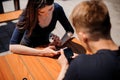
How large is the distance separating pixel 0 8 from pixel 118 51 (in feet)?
13.6

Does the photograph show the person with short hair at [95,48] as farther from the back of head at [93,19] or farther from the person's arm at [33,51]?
the person's arm at [33,51]

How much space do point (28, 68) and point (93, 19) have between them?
3.24 ft

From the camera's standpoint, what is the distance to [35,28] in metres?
2.55

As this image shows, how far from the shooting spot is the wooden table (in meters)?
2.04

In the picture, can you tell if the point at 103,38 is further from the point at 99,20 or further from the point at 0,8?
the point at 0,8

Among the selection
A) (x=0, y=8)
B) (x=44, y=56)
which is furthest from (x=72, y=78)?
(x=0, y=8)

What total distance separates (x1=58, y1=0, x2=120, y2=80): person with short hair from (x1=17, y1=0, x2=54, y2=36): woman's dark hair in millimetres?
895

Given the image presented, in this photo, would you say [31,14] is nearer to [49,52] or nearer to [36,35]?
[36,35]

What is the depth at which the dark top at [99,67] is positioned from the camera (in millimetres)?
1313

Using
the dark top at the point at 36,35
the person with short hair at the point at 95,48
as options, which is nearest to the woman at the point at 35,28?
the dark top at the point at 36,35

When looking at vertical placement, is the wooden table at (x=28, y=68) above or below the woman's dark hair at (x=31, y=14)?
below

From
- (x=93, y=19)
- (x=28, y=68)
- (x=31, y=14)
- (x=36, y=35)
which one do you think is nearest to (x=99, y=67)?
(x=93, y=19)

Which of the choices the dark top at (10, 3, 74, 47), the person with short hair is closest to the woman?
the dark top at (10, 3, 74, 47)

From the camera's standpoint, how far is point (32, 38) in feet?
8.55
